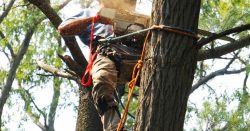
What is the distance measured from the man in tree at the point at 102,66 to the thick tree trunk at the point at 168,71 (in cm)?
49

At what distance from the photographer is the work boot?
3.28 metres

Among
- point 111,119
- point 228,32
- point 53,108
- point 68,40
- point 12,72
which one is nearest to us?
point 228,32

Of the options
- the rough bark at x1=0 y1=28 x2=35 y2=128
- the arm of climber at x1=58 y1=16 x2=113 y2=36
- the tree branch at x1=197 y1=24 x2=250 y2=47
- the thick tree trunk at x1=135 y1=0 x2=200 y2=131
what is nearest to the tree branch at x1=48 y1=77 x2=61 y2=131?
the rough bark at x1=0 y1=28 x2=35 y2=128

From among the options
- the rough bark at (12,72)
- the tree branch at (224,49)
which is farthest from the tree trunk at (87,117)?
the rough bark at (12,72)

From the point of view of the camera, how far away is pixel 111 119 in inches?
131

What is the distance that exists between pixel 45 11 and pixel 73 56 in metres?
0.57

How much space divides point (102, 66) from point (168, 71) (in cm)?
75

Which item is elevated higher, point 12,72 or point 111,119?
point 12,72

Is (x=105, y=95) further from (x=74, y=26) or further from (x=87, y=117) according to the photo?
(x=87, y=117)

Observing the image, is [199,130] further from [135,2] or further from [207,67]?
[135,2]

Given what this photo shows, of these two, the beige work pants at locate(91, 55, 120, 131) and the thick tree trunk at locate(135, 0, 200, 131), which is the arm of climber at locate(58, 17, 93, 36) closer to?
the beige work pants at locate(91, 55, 120, 131)

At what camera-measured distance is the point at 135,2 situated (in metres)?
3.87

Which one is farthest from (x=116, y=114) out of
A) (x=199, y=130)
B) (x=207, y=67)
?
(x=199, y=130)

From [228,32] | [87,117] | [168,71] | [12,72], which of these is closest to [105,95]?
[168,71]
